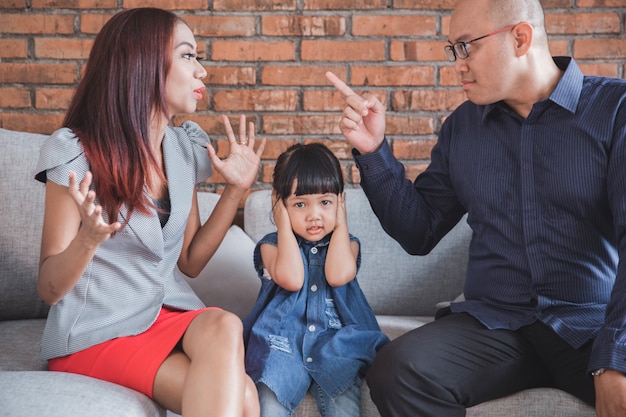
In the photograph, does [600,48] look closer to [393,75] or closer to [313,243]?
[393,75]

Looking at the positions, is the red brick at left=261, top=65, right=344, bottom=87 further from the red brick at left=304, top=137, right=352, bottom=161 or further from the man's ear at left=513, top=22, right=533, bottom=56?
the man's ear at left=513, top=22, right=533, bottom=56

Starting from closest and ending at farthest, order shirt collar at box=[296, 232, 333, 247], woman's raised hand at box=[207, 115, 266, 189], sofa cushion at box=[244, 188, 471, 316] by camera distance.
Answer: woman's raised hand at box=[207, 115, 266, 189], shirt collar at box=[296, 232, 333, 247], sofa cushion at box=[244, 188, 471, 316]

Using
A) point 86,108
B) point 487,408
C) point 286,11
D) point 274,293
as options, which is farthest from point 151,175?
point 286,11

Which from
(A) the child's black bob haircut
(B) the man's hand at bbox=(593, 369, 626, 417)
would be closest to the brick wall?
(A) the child's black bob haircut

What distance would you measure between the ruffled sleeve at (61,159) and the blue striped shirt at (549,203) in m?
0.68

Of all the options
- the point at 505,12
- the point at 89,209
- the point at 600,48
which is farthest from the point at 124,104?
the point at 600,48

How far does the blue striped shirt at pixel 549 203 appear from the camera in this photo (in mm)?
1646

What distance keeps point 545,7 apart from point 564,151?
1.10 metres

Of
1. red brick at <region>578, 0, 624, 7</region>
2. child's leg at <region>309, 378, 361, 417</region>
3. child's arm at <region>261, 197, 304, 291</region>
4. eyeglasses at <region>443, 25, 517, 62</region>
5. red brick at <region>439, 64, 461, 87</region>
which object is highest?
red brick at <region>578, 0, 624, 7</region>

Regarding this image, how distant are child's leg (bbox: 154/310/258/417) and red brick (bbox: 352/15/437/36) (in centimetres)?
136

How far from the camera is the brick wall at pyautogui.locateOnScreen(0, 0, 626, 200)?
256 centimetres

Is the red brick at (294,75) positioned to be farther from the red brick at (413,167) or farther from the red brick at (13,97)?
the red brick at (13,97)

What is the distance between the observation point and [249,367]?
5.66ft

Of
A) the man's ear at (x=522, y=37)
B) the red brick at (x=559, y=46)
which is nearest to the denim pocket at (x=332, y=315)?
the man's ear at (x=522, y=37)
